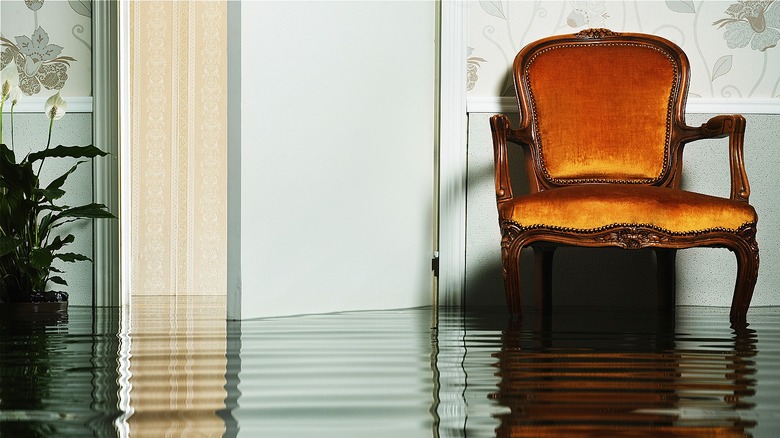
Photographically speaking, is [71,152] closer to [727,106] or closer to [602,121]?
[602,121]

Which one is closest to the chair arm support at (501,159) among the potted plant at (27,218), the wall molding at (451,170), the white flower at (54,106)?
the wall molding at (451,170)

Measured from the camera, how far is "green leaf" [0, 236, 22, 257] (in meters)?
2.32

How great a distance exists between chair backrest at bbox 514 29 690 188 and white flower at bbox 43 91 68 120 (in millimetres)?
1424

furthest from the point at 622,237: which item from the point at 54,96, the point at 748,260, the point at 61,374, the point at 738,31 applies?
the point at 54,96

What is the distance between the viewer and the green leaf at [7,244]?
2.32 m

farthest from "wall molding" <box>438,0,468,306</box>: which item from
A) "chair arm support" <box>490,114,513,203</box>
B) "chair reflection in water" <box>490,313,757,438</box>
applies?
"chair reflection in water" <box>490,313,757,438</box>

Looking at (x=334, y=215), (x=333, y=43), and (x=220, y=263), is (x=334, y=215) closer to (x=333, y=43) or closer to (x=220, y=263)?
(x=333, y=43)

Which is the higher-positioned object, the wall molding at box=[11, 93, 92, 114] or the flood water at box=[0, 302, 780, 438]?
the wall molding at box=[11, 93, 92, 114]

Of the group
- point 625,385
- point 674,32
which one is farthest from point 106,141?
point 625,385

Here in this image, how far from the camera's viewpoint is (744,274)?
2039 millimetres

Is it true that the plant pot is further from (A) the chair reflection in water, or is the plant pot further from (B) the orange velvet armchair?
(A) the chair reflection in water

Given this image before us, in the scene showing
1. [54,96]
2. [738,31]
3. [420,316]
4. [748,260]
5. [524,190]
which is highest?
[738,31]

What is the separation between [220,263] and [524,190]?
208 centimetres

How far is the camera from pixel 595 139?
2.49 m
